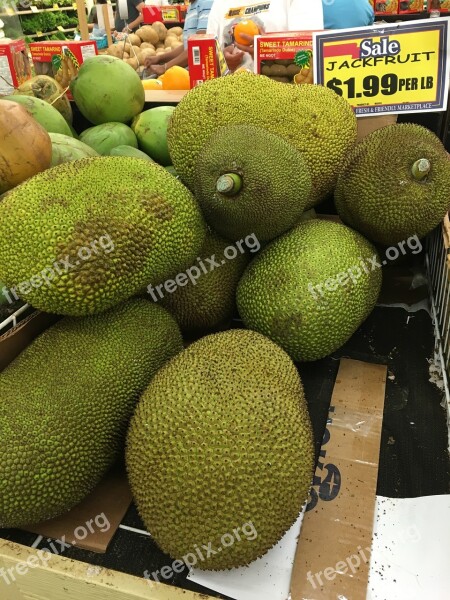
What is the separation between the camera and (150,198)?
2.74 feet

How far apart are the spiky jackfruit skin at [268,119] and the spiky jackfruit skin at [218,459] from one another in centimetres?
54

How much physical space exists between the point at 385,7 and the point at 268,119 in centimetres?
443

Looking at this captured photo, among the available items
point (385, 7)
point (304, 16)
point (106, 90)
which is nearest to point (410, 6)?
point (385, 7)

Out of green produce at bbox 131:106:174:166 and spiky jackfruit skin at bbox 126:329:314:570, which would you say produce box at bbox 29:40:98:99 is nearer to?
green produce at bbox 131:106:174:166

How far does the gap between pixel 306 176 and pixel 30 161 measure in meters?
0.57

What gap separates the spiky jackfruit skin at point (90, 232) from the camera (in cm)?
77

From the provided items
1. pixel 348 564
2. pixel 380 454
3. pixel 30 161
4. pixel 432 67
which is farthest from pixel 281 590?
pixel 432 67

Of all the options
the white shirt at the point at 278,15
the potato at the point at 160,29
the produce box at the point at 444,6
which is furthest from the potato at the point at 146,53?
the produce box at the point at 444,6

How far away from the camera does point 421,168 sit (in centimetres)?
95

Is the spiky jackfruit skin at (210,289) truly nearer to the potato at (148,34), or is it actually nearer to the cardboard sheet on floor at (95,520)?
the cardboard sheet on floor at (95,520)

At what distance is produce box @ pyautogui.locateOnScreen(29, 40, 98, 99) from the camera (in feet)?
6.11

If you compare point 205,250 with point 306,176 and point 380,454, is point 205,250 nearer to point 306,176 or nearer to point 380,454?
point 306,176

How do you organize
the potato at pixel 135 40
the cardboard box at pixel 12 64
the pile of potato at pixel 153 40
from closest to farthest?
the cardboard box at pixel 12 64 < the pile of potato at pixel 153 40 < the potato at pixel 135 40

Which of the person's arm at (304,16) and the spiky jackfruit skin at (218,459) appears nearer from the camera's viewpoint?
the spiky jackfruit skin at (218,459)
